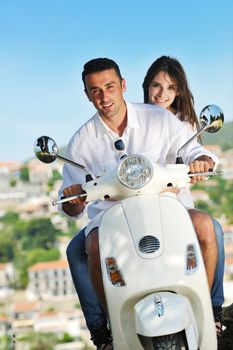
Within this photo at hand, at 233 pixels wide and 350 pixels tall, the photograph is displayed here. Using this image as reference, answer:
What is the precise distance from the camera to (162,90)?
402 centimetres

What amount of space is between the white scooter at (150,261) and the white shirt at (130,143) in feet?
1.12

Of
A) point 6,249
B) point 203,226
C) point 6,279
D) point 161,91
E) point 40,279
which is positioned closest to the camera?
point 203,226

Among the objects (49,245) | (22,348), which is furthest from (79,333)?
(49,245)

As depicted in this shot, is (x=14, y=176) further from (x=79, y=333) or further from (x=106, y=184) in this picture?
(x=106, y=184)

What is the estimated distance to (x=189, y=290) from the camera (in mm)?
2467

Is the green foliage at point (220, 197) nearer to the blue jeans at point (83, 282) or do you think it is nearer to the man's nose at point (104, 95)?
the blue jeans at point (83, 282)

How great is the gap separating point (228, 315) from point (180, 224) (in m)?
1.82

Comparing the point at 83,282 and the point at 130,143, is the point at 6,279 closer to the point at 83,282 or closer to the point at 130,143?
the point at 83,282

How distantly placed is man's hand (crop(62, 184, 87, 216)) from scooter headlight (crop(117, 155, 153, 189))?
190 millimetres

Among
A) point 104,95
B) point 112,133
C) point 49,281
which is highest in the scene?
point 104,95

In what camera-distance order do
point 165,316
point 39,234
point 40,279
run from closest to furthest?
point 165,316 → point 40,279 → point 39,234

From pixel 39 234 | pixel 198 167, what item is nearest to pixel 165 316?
pixel 198 167

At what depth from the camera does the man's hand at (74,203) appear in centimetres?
267

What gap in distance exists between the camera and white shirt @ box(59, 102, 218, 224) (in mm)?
2957
